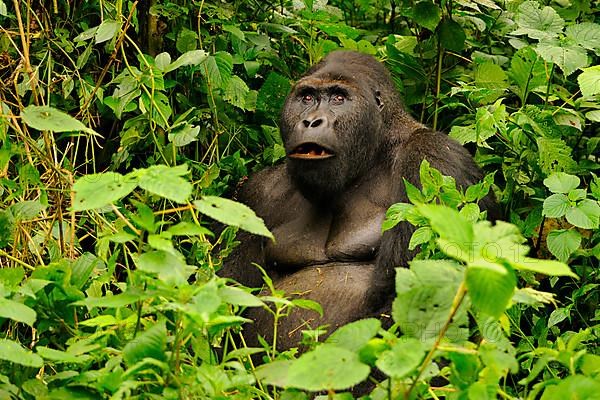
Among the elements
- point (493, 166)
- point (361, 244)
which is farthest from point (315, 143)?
point (493, 166)

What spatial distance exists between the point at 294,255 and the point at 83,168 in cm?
116

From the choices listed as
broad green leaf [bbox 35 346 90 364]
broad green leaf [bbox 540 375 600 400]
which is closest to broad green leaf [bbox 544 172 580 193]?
broad green leaf [bbox 540 375 600 400]

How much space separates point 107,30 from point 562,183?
1.85 metres

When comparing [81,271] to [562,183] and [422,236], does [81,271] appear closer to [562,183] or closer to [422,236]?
[422,236]

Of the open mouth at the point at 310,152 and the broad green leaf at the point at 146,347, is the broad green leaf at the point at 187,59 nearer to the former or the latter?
the open mouth at the point at 310,152

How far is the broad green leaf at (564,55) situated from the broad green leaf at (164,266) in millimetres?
2554

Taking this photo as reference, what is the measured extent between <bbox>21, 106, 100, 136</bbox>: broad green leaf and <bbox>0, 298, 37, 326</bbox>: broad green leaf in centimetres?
49

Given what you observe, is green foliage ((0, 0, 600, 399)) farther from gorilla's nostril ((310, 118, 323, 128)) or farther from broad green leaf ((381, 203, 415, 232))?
gorilla's nostril ((310, 118, 323, 128))

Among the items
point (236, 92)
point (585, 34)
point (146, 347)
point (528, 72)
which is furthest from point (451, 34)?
point (146, 347)

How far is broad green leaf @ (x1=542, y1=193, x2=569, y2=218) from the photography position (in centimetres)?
414

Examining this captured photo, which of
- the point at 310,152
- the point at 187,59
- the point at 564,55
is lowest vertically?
the point at 310,152

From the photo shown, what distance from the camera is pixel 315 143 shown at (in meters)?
4.37

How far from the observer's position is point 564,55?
181 inches

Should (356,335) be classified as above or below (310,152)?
above
